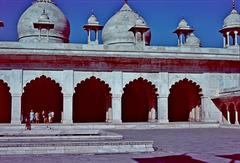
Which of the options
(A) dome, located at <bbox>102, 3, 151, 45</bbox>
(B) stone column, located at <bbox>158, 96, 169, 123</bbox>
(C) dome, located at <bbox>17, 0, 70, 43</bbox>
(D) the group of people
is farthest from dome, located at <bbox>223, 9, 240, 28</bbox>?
(D) the group of people

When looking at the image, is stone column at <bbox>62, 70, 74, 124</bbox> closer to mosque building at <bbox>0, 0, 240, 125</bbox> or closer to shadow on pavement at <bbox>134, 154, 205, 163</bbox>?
mosque building at <bbox>0, 0, 240, 125</bbox>

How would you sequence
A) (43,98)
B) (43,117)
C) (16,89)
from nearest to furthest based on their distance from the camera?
(16,89) < (43,117) < (43,98)

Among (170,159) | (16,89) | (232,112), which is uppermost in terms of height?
(16,89)

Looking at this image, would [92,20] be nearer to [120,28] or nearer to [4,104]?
[120,28]

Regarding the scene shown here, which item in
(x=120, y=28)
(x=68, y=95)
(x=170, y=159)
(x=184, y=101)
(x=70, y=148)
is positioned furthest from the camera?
(x=120, y=28)

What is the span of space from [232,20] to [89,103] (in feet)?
29.5

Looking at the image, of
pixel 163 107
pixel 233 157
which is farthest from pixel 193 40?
pixel 233 157

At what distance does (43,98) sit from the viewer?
67.4 feet

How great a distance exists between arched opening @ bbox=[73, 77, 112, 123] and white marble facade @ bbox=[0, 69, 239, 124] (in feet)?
11.4

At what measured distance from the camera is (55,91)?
20.7m

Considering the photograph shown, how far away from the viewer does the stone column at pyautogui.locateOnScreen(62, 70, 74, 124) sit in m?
16.9

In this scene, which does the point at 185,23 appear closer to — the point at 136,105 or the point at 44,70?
the point at 136,105

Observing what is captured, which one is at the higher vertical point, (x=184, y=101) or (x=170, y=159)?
(x=184, y=101)

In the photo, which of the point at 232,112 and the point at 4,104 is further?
the point at 4,104
